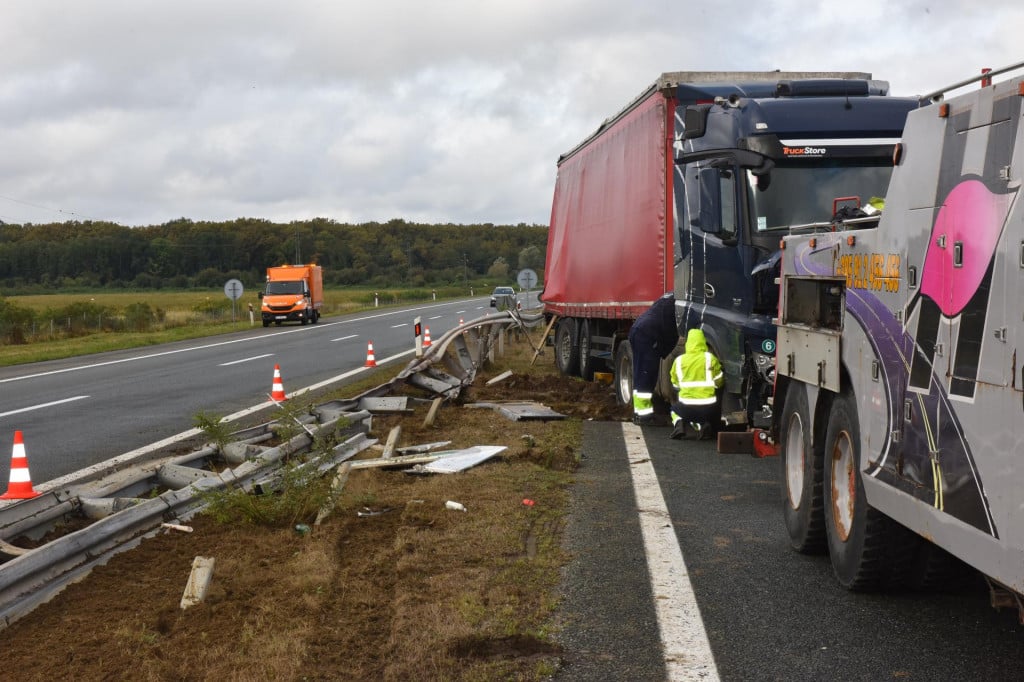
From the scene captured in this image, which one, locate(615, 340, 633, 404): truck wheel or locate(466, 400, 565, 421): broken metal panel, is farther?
locate(615, 340, 633, 404): truck wheel

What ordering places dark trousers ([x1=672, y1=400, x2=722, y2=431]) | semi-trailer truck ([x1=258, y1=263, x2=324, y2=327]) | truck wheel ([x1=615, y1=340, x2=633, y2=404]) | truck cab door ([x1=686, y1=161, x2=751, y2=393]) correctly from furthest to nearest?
1. semi-trailer truck ([x1=258, y1=263, x2=324, y2=327])
2. truck wheel ([x1=615, y1=340, x2=633, y2=404])
3. dark trousers ([x1=672, y1=400, x2=722, y2=431])
4. truck cab door ([x1=686, y1=161, x2=751, y2=393])

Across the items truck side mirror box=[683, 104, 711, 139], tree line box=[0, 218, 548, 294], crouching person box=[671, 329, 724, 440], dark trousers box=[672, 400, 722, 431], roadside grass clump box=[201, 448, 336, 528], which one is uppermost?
truck side mirror box=[683, 104, 711, 139]

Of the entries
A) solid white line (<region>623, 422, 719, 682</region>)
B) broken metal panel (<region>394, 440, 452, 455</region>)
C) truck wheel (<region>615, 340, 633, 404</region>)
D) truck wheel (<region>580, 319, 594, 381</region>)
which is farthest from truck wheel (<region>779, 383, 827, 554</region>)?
truck wheel (<region>580, 319, 594, 381</region>)

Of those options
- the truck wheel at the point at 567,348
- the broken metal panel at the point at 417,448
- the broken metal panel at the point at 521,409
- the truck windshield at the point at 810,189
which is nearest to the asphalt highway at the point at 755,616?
the broken metal panel at the point at 417,448

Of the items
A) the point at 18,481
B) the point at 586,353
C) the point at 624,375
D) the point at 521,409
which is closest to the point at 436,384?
the point at 521,409

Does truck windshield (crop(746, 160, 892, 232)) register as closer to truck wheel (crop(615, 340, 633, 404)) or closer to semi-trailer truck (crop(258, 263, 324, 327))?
truck wheel (crop(615, 340, 633, 404))

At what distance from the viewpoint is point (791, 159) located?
9938 mm

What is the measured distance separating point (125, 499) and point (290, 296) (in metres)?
41.9

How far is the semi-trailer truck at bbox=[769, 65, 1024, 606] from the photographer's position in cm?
374

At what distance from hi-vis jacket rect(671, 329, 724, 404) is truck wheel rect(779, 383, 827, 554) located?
328 centimetres

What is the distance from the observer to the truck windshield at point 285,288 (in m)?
49.2

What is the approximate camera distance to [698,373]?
10.7m

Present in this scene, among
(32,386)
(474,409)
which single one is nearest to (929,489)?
(474,409)

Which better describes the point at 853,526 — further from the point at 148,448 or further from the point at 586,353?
the point at 586,353
